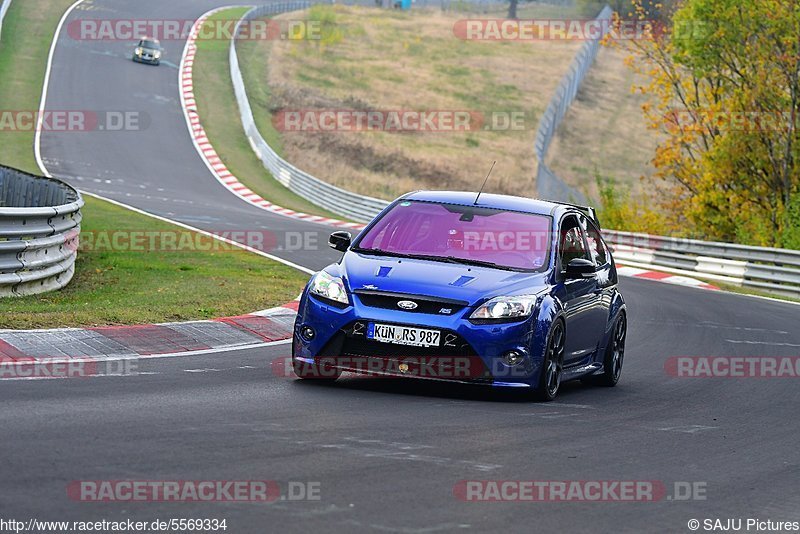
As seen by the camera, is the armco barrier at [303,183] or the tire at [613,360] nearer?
the tire at [613,360]

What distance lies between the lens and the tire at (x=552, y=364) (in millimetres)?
10297

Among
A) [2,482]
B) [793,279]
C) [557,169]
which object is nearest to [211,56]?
[557,169]

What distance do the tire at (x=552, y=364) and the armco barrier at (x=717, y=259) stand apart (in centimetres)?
1650

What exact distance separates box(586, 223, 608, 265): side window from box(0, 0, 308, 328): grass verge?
4.15 metres

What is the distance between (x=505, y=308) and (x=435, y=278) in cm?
58

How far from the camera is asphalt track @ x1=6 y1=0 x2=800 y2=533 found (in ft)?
20.6

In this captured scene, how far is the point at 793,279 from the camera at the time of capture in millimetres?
26078

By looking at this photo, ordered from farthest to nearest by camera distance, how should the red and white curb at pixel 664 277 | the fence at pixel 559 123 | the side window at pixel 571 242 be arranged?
the fence at pixel 559 123
the red and white curb at pixel 664 277
the side window at pixel 571 242

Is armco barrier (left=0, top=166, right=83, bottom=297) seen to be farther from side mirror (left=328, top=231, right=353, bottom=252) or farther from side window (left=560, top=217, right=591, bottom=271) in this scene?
side window (left=560, top=217, right=591, bottom=271)
